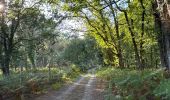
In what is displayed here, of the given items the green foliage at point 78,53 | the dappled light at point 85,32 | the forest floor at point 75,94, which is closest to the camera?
the dappled light at point 85,32

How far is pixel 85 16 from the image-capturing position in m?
39.2

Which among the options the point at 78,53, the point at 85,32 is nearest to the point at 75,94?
the point at 85,32

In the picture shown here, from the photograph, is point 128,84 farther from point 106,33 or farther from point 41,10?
point 106,33

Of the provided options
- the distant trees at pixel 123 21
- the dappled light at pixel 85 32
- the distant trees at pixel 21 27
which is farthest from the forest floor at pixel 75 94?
the distant trees at pixel 21 27

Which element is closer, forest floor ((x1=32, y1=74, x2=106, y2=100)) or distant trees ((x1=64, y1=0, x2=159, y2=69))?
forest floor ((x1=32, y1=74, x2=106, y2=100))

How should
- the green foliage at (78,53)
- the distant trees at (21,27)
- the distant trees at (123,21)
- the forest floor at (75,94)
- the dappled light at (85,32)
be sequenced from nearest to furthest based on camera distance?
the dappled light at (85,32) < the forest floor at (75,94) < the distant trees at (123,21) < the distant trees at (21,27) < the green foliage at (78,53)

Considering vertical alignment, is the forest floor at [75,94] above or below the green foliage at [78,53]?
below

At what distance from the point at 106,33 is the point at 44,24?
9041 mm

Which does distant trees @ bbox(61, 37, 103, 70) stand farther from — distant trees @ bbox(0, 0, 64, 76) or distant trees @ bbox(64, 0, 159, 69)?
distant trees @ bbox(0, 0, 64, 76)

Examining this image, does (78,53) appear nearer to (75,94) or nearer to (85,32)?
(85,32)

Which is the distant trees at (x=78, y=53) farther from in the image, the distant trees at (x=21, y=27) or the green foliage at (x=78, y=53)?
the distant trees at (x=21, y=27)

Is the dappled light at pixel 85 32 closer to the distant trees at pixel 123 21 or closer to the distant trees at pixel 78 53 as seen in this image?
the distant trees at pixel 123 21

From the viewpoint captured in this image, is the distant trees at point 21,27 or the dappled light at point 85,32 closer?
the dappled light at point 85,32

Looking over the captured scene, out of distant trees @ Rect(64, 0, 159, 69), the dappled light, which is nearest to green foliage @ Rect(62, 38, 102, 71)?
the dappled light
